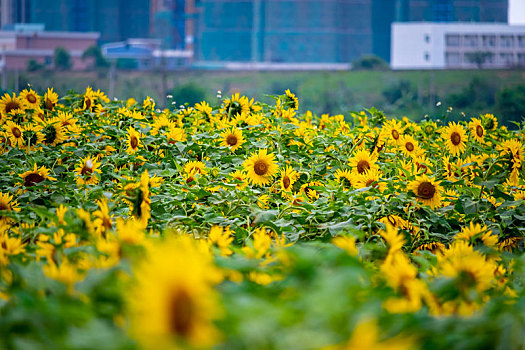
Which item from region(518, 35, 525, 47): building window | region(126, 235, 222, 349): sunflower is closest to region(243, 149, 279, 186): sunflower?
region(126, 235, 222, 349): sunflower

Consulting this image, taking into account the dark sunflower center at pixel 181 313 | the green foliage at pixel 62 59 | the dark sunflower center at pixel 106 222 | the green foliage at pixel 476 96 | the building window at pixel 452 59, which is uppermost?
the building window at pixel 452 59

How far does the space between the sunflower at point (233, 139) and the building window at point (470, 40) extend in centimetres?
4223

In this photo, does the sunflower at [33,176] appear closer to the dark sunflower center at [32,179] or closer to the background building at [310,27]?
the dark sunflower center at [32,179]

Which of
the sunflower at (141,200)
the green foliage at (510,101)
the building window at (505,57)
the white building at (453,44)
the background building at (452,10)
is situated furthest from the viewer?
the background building at (452,10)

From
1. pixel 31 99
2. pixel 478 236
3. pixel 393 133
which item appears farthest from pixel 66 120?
pixel 478 236

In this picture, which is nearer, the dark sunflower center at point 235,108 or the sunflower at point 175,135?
the sunflower at point 175,135

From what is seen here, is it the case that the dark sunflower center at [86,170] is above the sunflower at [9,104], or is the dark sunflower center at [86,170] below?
below

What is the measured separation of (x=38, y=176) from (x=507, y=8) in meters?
48.7

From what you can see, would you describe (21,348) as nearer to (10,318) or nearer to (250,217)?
(10,318)

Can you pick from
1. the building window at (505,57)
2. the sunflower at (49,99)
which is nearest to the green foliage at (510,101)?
the sunflower at (49,99)

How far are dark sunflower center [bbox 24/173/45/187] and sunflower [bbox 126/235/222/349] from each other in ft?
4.07

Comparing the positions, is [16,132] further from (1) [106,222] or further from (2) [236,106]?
(1) [106,222]

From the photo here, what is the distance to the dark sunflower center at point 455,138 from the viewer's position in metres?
2.10

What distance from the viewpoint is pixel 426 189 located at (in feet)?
4.96
